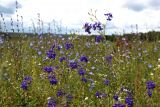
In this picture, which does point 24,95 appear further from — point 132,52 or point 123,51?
point 132,52

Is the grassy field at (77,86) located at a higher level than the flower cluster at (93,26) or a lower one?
lower

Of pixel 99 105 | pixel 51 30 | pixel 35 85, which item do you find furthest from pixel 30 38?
pixel 99 105

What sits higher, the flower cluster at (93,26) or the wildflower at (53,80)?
the flower cluster at (93,26)

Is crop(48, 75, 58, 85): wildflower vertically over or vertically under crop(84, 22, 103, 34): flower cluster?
under

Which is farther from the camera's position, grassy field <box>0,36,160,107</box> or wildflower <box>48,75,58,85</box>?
wildflower <box>48,75,58,85</box>

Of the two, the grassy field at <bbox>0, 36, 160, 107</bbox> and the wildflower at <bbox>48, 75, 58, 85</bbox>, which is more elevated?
the wildflower at <bbox>48, 75, 58, 85</bbox>

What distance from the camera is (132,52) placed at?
8.42 metres

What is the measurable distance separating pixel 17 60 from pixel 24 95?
122cm

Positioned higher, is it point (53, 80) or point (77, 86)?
point (53, 80)

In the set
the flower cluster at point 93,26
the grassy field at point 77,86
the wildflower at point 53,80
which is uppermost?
the flower cluster at point 93,26

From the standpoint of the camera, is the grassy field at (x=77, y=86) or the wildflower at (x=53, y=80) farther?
the wildflower at (x=53, y=80)

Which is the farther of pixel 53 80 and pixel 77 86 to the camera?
pixel 77 86

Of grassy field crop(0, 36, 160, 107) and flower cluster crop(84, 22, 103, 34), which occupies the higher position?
flower cluster crop(84, 22, 103, 34)

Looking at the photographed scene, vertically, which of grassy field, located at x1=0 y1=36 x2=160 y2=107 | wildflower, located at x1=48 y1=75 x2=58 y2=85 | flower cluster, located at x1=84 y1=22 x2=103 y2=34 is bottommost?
grassy field, located at x1=0 y1=36 x2=160 y2=107
